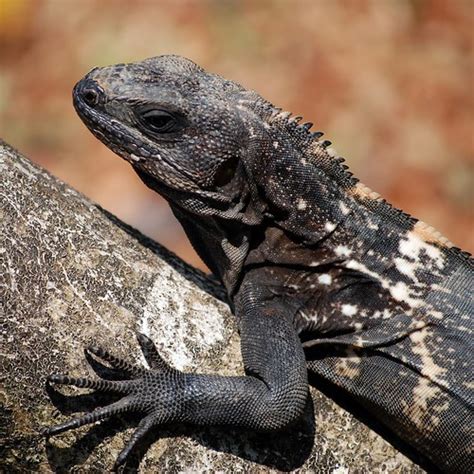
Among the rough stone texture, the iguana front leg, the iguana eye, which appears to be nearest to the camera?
the rough stone texture

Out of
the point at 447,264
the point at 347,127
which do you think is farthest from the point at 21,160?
the point at 347,127

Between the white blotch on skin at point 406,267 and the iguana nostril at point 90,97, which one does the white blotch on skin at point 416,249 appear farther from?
the iguana nostril at point 90,97

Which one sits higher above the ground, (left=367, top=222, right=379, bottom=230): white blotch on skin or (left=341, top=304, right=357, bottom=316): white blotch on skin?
(left=367, top=222, right=379, bottom=230): white blotch on skin

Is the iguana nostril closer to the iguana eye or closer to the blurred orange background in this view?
the iguana eye

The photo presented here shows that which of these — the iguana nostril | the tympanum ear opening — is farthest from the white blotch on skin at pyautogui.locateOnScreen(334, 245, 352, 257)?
the iguana nostril

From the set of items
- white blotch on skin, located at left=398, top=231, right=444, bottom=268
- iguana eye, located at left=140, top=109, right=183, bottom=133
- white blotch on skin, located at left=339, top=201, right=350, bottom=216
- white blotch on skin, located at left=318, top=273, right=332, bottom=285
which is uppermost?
white blotch on skin, located at left=398, top=231, right=444, bottom=268

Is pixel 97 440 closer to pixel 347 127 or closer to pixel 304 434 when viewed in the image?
pixel 304 434

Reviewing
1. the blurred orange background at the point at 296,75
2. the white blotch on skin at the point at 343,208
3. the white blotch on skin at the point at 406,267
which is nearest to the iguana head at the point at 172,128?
→ the white blotch on skin at the point at 343,208

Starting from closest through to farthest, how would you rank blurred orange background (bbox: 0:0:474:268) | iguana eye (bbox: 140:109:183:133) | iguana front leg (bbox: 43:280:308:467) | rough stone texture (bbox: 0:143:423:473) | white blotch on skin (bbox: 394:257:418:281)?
rough stone texture (bbox: 0:143:423:473) → iguana front leg (bbox: 43:280:308:467) → iguana eye (bbox: 140:109:183:133) → white blotch on skin (bbox: 394:257:418:281) → blurred orange background (bbox: 0:0:474:268)
